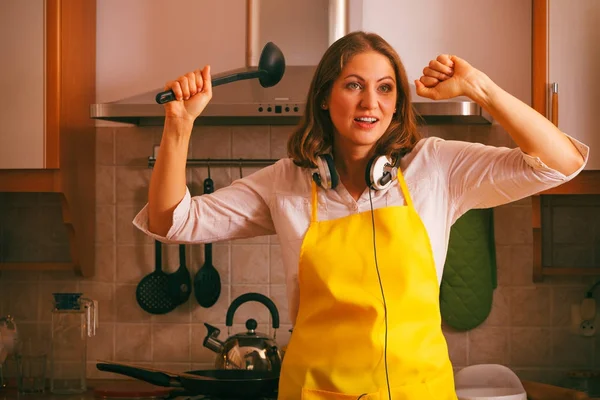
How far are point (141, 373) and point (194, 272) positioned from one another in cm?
61

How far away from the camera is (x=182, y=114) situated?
1652 millimetres

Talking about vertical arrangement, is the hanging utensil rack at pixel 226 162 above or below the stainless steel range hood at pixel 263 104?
below

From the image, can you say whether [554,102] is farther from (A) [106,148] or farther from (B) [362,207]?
(A) [106,148]

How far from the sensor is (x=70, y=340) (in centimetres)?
276

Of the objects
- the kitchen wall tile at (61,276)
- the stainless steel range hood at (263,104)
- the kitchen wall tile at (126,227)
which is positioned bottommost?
the kitchen wall tile at (61,276)

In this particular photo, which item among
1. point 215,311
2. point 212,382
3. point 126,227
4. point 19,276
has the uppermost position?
point 126,227

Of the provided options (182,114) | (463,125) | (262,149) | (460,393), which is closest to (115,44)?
(262,149)

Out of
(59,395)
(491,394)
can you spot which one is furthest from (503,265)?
(59,395)

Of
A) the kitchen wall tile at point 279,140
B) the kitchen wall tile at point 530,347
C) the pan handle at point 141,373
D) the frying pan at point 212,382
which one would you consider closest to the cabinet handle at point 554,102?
the kitchen wall tile at point 530,347

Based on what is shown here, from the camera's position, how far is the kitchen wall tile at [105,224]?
2918mm

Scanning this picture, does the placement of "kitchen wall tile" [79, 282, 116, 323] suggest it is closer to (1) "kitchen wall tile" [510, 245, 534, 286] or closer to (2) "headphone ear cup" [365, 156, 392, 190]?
(1) "kitchen wall tile" [510, 245, 534, 286]

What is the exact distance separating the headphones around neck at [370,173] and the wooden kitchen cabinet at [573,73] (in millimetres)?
924

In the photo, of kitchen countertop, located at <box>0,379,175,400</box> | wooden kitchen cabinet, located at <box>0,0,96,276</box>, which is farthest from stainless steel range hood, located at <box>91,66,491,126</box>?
kitchen countertop, located at <box>0,379,175,400</box>

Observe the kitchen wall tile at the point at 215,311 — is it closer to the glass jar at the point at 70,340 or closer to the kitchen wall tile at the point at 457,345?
the glass jar at the point at 70,340
